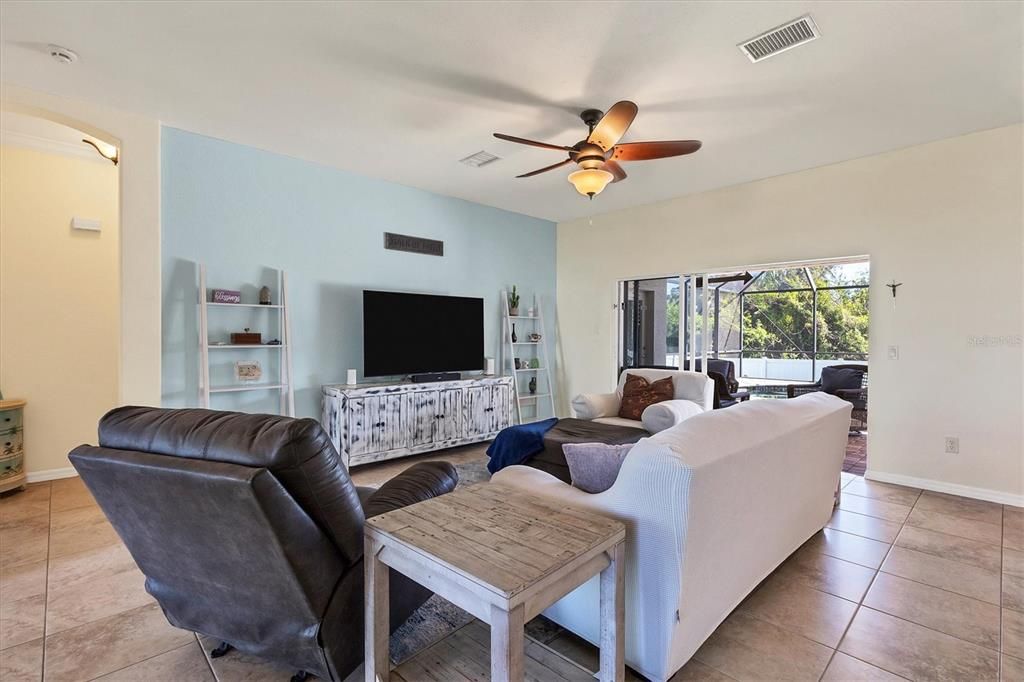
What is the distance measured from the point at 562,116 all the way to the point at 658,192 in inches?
88.5

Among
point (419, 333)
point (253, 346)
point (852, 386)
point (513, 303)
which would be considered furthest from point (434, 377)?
point (852, 386)

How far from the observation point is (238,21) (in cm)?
244

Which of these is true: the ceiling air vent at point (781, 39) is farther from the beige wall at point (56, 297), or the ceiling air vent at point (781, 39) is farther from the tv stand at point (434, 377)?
the beige wall at point (56, 297)

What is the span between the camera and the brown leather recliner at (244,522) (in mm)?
1322

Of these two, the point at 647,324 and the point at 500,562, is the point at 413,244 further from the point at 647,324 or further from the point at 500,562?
the point at 500,562

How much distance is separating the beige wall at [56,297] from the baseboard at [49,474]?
0.09 feet

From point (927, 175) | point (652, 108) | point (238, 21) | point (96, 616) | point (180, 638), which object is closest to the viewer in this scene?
point (180, 638)

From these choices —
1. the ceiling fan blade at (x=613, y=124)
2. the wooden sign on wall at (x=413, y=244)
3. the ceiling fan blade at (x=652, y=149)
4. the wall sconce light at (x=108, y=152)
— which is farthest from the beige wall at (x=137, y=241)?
the ceiling fan blade at (x=652, y=149)

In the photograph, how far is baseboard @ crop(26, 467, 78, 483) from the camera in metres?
3.98

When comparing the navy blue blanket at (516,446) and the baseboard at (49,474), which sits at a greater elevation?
the navy blue blanket at (516,446)

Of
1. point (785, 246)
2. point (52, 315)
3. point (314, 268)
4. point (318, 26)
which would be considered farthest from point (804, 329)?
point (52, 315)

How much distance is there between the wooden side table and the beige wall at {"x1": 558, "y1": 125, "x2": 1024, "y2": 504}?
155 inches

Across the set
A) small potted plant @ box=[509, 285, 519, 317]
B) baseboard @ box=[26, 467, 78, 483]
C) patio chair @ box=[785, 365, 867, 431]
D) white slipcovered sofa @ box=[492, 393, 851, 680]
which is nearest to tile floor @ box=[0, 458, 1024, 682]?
white slipcovered sofa @ box=[492, 393, 851, 680]

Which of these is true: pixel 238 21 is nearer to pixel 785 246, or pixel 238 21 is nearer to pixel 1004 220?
pixel 785 246
